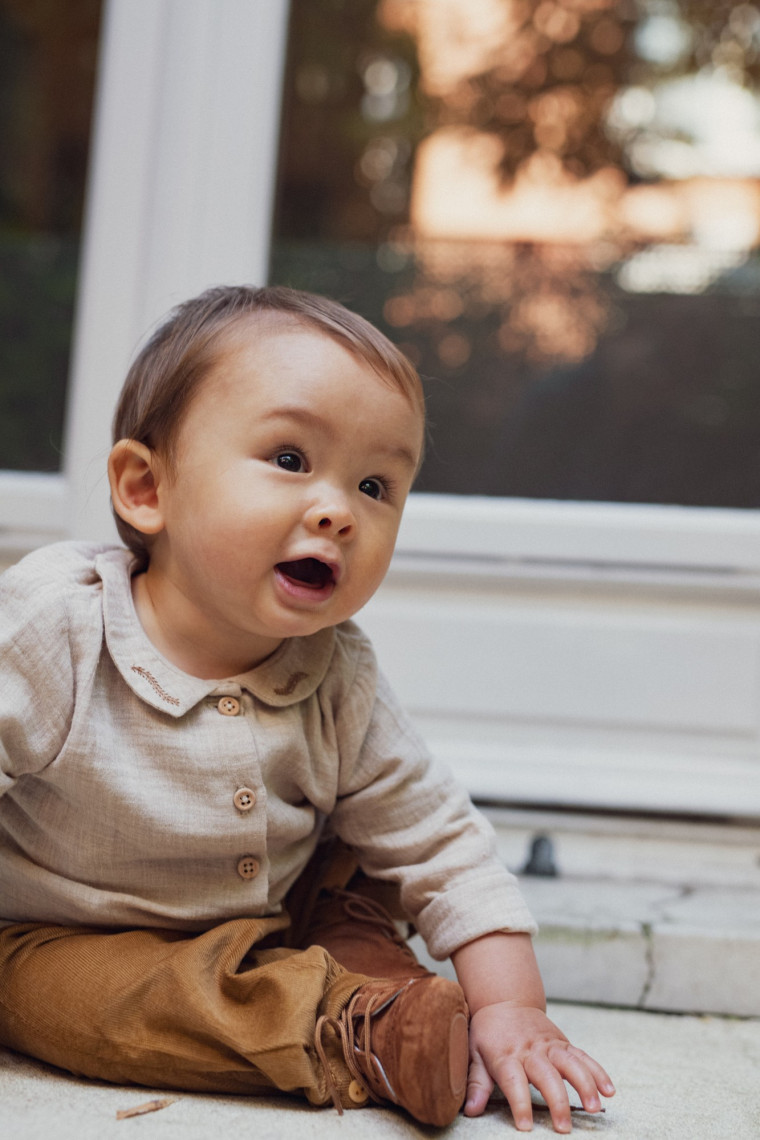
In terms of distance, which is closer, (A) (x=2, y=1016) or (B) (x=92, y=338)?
(A) (x=2, y=1016)

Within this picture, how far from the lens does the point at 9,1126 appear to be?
29.9 inches

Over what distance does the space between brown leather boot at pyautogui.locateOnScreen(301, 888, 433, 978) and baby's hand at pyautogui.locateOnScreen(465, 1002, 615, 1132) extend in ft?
0.26

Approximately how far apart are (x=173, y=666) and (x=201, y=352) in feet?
0.93

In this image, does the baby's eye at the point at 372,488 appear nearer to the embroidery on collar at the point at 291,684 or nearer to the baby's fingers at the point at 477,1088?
the embroidery on collar at the point at 291,684

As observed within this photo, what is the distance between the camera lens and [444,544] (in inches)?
61.0

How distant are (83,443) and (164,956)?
869 millimetres

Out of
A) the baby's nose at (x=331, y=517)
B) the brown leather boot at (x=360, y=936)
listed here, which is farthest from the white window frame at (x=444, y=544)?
the baby's nose at (x=331, y=517)

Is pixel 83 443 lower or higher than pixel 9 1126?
higher

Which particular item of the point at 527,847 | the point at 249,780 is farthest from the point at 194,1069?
the point at 527,847

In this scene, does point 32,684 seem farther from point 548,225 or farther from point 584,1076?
point 548,225

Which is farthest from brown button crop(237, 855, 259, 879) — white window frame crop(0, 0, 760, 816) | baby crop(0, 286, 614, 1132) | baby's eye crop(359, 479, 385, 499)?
white window frame crop(0, 0, 760, 816)

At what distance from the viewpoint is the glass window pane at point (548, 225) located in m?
1.63

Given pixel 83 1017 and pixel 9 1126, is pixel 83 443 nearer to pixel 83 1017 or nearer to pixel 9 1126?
pixel 83 1017

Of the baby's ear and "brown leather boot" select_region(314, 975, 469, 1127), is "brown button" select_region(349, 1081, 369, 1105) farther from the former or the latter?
the baby's ear
